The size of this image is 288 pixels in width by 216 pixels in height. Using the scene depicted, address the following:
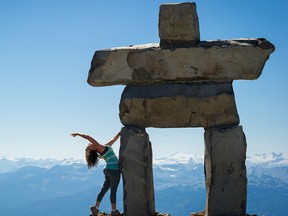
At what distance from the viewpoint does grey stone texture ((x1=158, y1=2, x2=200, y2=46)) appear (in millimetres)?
8516

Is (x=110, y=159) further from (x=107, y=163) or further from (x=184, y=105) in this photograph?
(x=184, y=105)

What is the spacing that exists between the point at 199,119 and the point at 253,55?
1723 mm

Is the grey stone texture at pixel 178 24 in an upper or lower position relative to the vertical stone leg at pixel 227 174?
upper

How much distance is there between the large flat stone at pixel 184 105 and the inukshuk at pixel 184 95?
0.07ft

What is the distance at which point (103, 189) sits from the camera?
9164 mm

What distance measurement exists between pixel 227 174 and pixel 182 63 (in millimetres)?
2480

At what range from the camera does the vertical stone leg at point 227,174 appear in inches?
329

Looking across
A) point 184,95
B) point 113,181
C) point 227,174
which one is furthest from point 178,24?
point 113,181

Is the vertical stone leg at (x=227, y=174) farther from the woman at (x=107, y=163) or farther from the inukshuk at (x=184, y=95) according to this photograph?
the woman at (x=107, y=163)

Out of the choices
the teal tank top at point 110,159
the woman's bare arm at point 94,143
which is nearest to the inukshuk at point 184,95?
the teal tank top at point 110,159

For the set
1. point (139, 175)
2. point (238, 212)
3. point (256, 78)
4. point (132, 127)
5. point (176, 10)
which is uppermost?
point (176, 10)

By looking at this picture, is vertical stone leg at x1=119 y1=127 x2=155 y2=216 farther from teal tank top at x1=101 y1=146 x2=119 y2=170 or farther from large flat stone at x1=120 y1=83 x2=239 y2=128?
large flat stone at x1=120 y1=83 x2=239 y2=128

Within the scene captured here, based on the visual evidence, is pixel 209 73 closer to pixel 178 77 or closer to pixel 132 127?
pixel 178 77

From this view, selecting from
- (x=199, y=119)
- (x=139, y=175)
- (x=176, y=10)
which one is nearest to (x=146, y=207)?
(x=139, y=175)
